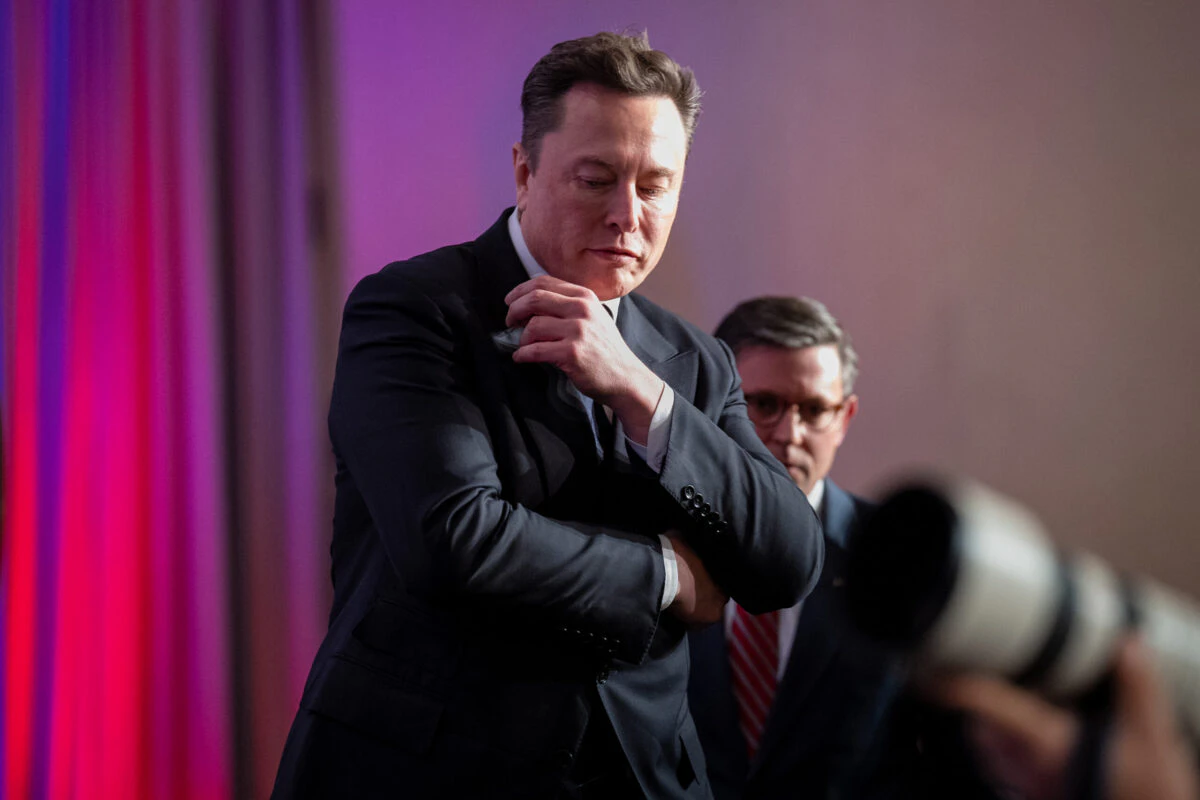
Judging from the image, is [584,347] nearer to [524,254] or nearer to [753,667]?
[524,254]

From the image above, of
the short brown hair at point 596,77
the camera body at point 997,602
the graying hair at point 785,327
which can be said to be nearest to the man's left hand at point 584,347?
the short brown hair at point 596,77

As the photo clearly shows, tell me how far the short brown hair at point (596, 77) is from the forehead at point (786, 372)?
34.0 inches

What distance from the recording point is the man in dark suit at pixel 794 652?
6.14 feet

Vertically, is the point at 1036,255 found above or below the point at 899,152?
below

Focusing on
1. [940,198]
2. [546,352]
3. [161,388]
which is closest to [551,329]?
[546,352]

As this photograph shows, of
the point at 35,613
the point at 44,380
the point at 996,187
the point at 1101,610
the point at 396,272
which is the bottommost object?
the point at 35,613

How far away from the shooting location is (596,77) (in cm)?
137

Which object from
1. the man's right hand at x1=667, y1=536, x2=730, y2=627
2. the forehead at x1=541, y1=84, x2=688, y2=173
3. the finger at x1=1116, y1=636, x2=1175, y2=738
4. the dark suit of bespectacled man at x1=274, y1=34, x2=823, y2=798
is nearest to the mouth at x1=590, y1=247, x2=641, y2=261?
the dark suit of bespectacled man at x1=274, y1=34, x2=823, y2=798

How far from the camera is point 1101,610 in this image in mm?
731

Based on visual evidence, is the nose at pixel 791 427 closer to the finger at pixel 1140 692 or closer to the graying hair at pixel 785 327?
the graying hair at pixel 785 327

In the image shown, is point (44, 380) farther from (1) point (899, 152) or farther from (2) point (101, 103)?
(1) point (899, 152)

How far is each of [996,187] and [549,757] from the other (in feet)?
7.28

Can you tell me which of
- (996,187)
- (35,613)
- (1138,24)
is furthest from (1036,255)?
(35,613)

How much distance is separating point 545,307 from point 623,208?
0.18m
